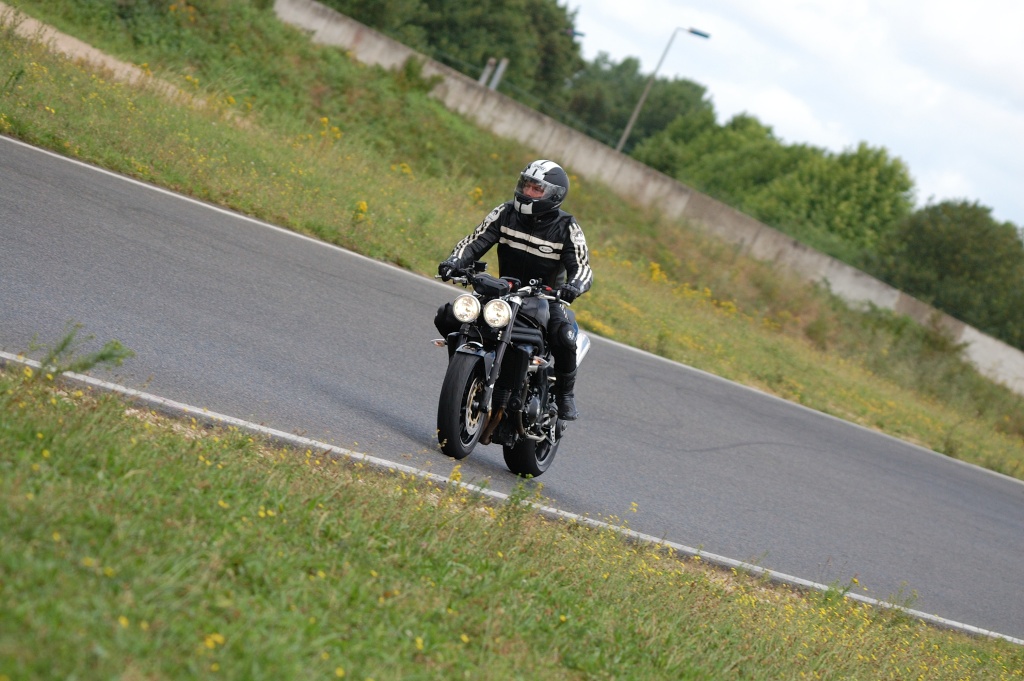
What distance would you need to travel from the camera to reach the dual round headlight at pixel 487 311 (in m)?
7.69

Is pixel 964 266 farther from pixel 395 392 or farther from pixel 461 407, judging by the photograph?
pixel 461 407

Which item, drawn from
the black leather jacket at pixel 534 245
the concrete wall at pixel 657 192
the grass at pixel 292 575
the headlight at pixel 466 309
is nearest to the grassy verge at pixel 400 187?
the grass at pixel 292 575

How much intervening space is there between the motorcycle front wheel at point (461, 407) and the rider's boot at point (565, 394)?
64cm

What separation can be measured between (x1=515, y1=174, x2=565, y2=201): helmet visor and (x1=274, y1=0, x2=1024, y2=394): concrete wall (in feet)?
73.8

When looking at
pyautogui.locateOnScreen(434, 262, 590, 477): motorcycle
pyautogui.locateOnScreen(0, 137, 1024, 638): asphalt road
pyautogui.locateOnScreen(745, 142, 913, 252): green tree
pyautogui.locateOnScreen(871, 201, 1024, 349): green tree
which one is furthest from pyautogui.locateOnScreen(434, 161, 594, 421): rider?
pyautogui.locateOnScreen(745, 142, 913, 252): green tree

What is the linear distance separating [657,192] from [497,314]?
23.9m

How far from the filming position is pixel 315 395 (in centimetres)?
847

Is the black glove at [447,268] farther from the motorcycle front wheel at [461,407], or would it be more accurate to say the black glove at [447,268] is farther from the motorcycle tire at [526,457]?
the motorcycle tire at [526,457]

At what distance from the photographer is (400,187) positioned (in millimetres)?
20609

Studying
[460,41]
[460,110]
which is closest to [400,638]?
[460,110]

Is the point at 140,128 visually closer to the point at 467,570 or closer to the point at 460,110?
the point at 467,570

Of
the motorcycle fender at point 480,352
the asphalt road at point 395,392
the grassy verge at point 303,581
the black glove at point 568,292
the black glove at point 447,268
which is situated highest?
the black glove at point 568,292

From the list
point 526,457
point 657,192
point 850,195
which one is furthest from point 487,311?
point 850,195

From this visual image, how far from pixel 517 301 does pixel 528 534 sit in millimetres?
1783
